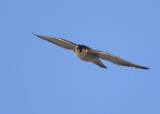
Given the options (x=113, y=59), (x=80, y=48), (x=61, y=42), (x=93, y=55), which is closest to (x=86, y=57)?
(x=93, y=55)

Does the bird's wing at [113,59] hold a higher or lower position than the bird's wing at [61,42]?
lower

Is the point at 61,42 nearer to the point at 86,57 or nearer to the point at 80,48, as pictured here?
the point at 80,48

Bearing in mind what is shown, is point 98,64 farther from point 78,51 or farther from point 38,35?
point 38,35

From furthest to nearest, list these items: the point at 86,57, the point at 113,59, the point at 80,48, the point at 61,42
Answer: the point at 61,42 → the point at 86,57 → the point at 80,48 → the point at 113,59

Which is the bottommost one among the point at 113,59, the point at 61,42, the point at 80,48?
the point at 113,59

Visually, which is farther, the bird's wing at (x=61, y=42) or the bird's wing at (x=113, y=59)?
the bird's wing at (x=61, y=42)

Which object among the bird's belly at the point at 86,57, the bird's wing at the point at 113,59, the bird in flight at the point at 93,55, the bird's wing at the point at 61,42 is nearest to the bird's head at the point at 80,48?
the bird in flight at the point at 93,55

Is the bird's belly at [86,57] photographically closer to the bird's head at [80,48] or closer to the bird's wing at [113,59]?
the bird's head at [80,48]

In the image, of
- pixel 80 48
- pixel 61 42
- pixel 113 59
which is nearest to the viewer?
pixel 113 59

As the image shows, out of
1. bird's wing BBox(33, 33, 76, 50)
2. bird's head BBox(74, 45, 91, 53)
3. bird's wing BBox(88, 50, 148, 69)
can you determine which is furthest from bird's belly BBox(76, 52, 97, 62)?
bird's wing BBox(33, 33, 76, 50)

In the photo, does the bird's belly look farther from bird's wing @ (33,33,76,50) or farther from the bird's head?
bird's wing @ (33,33,76,50)

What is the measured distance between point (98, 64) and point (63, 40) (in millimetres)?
2776

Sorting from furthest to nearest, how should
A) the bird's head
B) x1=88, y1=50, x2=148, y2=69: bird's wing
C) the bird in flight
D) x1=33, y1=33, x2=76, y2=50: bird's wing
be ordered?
x1=33, y1=33, x2=76, y2=50: bird's wing → the bird's head → the bird in flight → x1=88, y1=50, x2=148, y2=69: bird's wing

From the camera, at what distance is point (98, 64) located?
29188 millimetres
